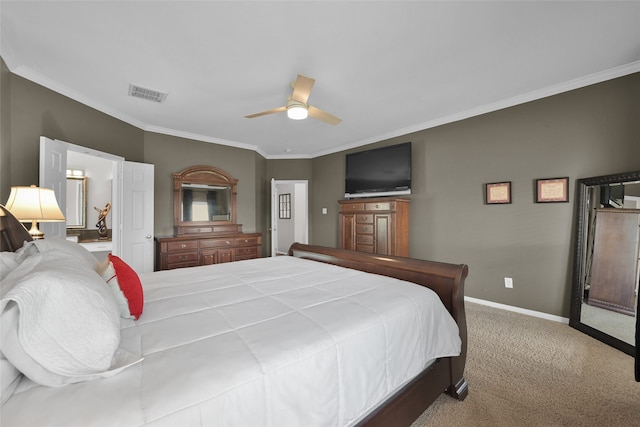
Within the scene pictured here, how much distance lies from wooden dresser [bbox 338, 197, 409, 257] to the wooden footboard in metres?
1.67

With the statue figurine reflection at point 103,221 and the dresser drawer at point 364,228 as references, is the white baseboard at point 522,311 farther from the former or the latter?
the statue figurine reflection at point 103,221

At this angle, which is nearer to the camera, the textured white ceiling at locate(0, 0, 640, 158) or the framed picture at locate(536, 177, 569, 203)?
the textured white ceiling at locate(0, 0, 640, 158)

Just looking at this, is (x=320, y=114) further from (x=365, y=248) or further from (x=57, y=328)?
(x=57, y=328)

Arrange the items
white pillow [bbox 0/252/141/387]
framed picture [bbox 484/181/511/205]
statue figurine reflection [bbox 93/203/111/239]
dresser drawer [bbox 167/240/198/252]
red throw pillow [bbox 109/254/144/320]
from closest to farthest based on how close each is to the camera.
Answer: white pillow [bbox 0/252/141/387]
red throw pillow [bbox 109/254/144/320]
framed picture [bbox 484/181/511/205]
dresser drawer [bbox 167/240/198/252]
statue figurine reflection [bbox 93/203/111/239]

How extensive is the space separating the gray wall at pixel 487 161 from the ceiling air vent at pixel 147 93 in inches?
28.4

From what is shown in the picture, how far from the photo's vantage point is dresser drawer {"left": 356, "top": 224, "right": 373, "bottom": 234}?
3980 millimetres

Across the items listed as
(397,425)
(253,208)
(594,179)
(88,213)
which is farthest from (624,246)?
(88,213)

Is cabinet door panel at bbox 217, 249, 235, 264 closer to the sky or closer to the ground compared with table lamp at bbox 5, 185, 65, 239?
closer to the ground

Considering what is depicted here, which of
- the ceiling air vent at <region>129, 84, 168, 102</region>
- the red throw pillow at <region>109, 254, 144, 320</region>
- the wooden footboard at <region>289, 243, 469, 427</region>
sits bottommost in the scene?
the wooden footboard at <region>289, 243, 469, 427</region>

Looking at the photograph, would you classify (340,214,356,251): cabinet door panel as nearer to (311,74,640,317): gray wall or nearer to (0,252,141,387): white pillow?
(311,74,640,317): gray wall

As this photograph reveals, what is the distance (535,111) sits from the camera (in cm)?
297

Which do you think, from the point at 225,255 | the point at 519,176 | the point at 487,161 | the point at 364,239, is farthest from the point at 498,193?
Answer: the point at 225,255

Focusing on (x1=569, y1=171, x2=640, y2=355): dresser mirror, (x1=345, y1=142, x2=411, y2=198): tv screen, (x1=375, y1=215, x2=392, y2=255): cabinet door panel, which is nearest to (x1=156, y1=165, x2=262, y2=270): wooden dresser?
(x1=345, y1=142, x2=411, y2=198): tv screen

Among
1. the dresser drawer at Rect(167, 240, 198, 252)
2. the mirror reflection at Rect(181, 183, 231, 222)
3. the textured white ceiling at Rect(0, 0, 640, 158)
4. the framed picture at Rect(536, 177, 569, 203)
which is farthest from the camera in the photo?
the mirror reflection at Rect(181, 183, 231, 222)
